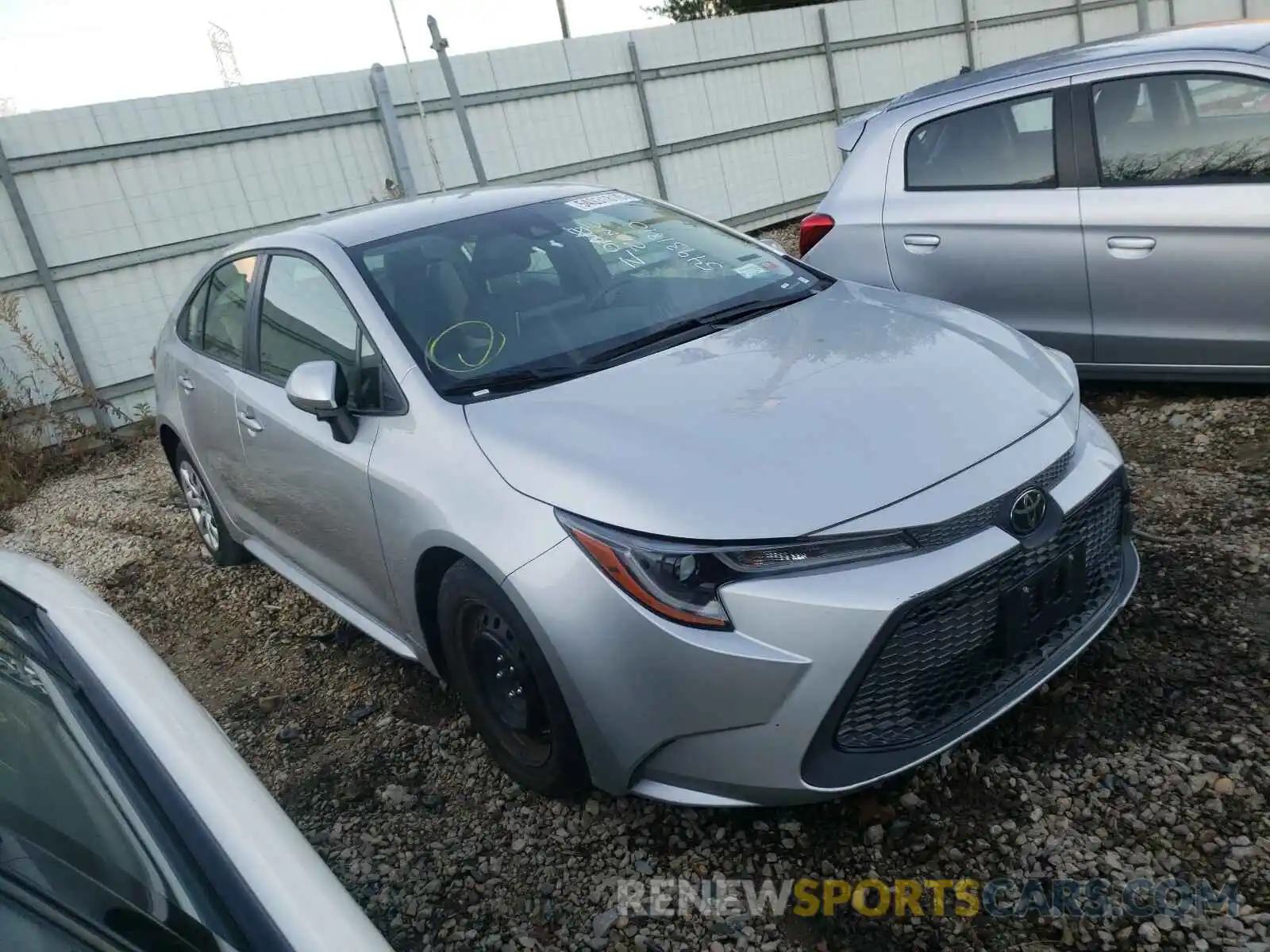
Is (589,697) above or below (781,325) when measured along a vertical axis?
below

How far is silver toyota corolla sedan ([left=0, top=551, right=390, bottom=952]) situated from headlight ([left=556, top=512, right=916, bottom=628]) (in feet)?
2.84

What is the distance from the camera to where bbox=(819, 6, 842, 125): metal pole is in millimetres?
12320

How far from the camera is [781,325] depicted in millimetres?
3088

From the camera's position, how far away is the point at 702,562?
2.18m

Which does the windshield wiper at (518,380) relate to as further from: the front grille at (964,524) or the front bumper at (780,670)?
the front grille at (964,524)

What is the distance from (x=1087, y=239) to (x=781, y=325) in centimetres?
191

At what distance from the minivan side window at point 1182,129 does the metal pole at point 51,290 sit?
23.2 ft

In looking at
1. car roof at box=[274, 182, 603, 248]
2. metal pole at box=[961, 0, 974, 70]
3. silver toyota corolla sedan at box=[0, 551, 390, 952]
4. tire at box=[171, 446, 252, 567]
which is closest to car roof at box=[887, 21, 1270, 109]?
car roof at box=[274, 182, 603, 248]

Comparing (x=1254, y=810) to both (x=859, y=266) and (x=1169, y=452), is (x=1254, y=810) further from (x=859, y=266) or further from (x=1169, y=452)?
(x=859, y=266)

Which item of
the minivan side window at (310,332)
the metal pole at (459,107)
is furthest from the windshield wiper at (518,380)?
the metal pole at (459,107)

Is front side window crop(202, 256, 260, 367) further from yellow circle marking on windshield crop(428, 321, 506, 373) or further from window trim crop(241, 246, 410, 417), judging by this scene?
yellow circle marking on windshield crop(428, 321, 506, 373)

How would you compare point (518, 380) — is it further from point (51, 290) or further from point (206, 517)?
point (51, 290)

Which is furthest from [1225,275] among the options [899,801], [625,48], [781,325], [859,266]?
[625,48]

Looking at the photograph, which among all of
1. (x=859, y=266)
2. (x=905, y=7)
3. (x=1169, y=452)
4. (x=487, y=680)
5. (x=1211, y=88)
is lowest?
(x=1169, y=452)
